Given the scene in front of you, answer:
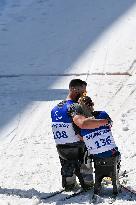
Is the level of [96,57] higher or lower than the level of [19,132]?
higher

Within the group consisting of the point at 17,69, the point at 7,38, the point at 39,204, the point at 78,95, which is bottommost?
the point at 39,204

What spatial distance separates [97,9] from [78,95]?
10358 millimetres

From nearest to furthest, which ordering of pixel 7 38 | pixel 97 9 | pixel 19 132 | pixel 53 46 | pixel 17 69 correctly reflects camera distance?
pixel 19 132 → pixel 17 69 → pixel 53 46 → pixel 7 38 → pixel 97 9

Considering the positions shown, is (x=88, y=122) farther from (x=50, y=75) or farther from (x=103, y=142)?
(x=50, y=75)

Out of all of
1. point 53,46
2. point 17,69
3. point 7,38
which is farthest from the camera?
point 7,38

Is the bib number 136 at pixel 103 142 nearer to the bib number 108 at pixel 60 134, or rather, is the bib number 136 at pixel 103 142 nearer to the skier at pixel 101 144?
the skier at pixel 101 144

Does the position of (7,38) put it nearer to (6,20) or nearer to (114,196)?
(6,20)

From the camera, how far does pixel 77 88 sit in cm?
741

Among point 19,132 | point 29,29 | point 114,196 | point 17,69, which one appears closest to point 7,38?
point 29,29

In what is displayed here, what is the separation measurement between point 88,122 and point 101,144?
0.38m

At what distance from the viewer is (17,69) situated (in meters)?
14.1

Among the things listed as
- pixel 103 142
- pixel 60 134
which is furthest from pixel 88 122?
pixel 60 134

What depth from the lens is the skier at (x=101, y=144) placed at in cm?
729

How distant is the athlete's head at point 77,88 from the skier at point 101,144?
0.16 metres
